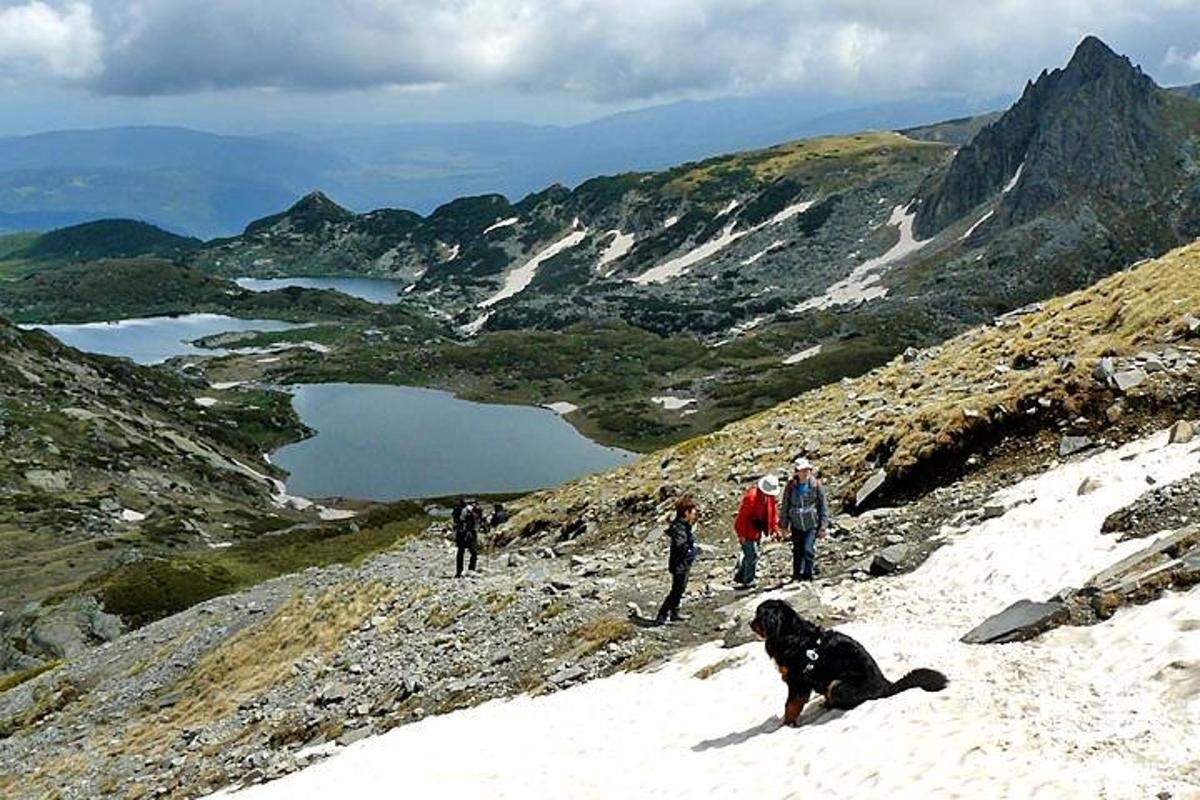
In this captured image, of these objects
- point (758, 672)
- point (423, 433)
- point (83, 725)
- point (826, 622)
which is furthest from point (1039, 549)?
point (423, 433)

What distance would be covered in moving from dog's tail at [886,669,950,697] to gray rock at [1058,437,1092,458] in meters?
13.5

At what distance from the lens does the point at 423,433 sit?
636 ft

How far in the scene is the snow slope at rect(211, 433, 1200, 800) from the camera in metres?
11.8

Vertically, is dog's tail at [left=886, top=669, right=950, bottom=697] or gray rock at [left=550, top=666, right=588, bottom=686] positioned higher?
dog's tail at [left=886, top=669, right=950, bottom=697]

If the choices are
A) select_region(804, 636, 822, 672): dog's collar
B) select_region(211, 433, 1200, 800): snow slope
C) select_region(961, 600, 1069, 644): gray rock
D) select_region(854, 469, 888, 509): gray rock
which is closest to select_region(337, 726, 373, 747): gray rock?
select_region(211, 433, 1200, 800): snow slope

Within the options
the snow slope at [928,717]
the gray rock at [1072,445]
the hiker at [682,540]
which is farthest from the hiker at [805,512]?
the gray rock at [1072,445]

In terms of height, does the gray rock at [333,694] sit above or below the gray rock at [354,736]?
below

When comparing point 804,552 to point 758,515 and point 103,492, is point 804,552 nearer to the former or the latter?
point 758,515

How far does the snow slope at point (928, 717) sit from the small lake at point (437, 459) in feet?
430

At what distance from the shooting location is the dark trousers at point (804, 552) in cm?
2338

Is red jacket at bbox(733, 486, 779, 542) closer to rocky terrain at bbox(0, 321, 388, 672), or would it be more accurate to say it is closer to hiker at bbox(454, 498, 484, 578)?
hiker at bbox(454, 498, 484, 578)

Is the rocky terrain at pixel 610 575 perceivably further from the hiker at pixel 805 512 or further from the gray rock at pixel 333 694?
the hiker at pixel 805 512

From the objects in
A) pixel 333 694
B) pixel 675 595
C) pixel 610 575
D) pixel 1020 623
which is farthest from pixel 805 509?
pixel 333 694

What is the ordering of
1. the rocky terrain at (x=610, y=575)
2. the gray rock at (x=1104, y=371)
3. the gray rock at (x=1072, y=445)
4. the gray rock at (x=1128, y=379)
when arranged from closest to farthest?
the rocky terrain at (x=610, y=575), the gray rock at (x=1072, y=445), the gray rock at (x=1128, y=379), the gray rock at (x=1104, y=371)
